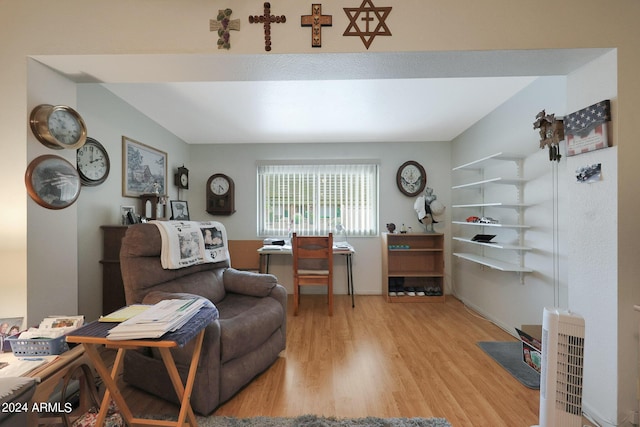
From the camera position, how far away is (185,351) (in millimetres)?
1410

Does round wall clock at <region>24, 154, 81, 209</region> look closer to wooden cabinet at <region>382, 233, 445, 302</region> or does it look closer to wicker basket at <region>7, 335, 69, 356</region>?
wicker basket at <region>7, 335, 69, 356</region>

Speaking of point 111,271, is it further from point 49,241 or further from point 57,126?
point 57,126

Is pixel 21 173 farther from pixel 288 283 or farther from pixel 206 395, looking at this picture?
pixel 288 283

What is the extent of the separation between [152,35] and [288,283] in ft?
10.5

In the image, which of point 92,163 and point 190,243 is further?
point 92,163

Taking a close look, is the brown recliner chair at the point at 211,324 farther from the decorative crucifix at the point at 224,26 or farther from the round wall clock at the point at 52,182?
the decorative crucifix at the point at 224,26

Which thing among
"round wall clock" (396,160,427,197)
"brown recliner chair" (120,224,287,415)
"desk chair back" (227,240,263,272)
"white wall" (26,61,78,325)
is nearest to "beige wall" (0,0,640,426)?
"white wall" (26,61,78,325)

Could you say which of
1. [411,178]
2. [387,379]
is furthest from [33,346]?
[411,178]

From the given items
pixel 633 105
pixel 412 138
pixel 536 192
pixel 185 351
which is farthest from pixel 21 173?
pixel 412 138

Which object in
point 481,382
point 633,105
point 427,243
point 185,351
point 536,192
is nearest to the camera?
point 633,105

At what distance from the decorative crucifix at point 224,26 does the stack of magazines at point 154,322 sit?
138 centimetres

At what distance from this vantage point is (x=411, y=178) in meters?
3.78

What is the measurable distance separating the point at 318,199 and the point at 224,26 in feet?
8.66

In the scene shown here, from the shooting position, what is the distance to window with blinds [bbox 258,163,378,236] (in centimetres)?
383
